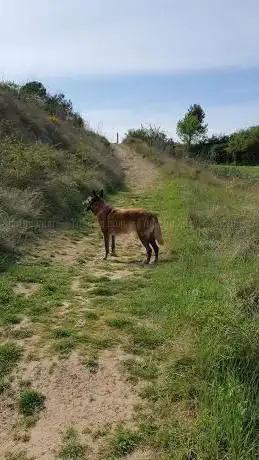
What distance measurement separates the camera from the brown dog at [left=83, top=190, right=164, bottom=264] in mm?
8992

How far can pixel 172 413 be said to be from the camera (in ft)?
12.8

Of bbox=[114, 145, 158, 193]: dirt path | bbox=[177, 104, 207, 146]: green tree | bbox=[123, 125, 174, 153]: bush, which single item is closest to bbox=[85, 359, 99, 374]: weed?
bbox=[114, 145, 158, 193]: dirt path

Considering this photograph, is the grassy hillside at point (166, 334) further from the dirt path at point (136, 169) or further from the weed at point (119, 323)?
the dirt path at point (136, 169)

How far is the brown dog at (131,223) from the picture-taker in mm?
8992

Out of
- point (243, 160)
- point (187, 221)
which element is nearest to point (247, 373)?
point (187, 221)

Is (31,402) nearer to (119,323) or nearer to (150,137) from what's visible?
(119,323)

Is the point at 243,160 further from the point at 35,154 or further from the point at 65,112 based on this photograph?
the point at 35,154

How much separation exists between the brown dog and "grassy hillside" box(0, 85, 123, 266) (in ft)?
5.36

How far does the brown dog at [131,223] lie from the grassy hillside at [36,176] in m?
1.63

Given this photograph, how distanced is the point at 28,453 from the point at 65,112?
103ft

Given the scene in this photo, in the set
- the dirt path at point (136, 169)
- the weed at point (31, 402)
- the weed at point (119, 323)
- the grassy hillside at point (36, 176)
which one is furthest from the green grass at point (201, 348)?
the dirt path at point (136, 169)

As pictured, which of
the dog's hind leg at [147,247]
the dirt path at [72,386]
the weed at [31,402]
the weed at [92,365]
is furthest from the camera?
the dog's hind leg at [147,247]

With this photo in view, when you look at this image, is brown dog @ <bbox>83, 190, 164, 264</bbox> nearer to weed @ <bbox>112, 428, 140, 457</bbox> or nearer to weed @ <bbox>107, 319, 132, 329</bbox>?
weed @ <bbox>107, 319, 132, 329</bbox>

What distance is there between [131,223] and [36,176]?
197 inches
